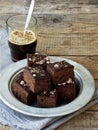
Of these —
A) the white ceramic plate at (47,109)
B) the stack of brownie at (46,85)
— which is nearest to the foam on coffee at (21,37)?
the white ceramic plate at (47,109)

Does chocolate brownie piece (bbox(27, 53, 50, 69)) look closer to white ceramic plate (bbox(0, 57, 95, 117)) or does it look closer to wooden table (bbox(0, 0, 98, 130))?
white ceramic plate (bbox(0, 57, 95, 117))

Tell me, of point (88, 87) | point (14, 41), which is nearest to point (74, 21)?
point (14, 41)

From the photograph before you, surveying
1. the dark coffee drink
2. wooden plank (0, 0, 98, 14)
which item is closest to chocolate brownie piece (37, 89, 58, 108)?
the dark coffee drink

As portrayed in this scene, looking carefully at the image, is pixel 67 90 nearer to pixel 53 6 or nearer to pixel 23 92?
pixel 23 92

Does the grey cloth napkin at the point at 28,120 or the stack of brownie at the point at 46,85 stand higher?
the stack of brownie at the point at 46,85

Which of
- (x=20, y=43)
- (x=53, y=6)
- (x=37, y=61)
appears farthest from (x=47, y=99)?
(x=53, y=6)

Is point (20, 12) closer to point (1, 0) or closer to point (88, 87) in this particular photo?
point (1, 0)

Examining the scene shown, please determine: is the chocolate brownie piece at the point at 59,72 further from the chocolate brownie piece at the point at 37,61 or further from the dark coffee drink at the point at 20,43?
the dark coffee drink at the point at 20,43
